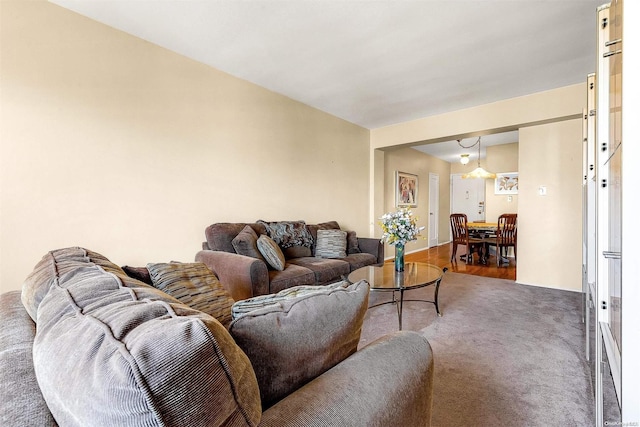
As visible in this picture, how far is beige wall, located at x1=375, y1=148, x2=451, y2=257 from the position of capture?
19.7ft

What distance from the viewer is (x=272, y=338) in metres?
0.67

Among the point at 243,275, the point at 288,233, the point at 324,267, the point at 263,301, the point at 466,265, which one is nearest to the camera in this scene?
the point at 263,301

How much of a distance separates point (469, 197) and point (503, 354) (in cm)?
703

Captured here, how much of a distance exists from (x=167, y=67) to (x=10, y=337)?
283cm

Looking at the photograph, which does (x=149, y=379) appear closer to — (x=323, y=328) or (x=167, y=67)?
(x=323, y=328)

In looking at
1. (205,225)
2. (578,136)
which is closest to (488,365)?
(205,225)

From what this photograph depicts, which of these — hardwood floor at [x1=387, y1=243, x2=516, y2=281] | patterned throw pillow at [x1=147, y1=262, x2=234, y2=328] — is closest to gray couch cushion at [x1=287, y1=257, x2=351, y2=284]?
patterned throw pillow at [x1=147, y1=262, x2=234, y2=328]

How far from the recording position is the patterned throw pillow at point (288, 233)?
134 inches

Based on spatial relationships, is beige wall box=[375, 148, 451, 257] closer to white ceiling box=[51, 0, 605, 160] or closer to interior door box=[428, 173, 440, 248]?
interior door box=[428, 173, 440, 248]

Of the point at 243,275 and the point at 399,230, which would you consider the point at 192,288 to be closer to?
the point at 243,275

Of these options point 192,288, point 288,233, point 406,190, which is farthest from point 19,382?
point 406,190

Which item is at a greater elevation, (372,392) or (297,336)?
(297,336)

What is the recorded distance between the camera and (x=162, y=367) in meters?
0.38

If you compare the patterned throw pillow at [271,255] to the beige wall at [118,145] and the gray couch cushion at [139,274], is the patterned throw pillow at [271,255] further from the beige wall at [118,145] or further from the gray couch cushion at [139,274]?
the gray couch cushion at [139,274]
